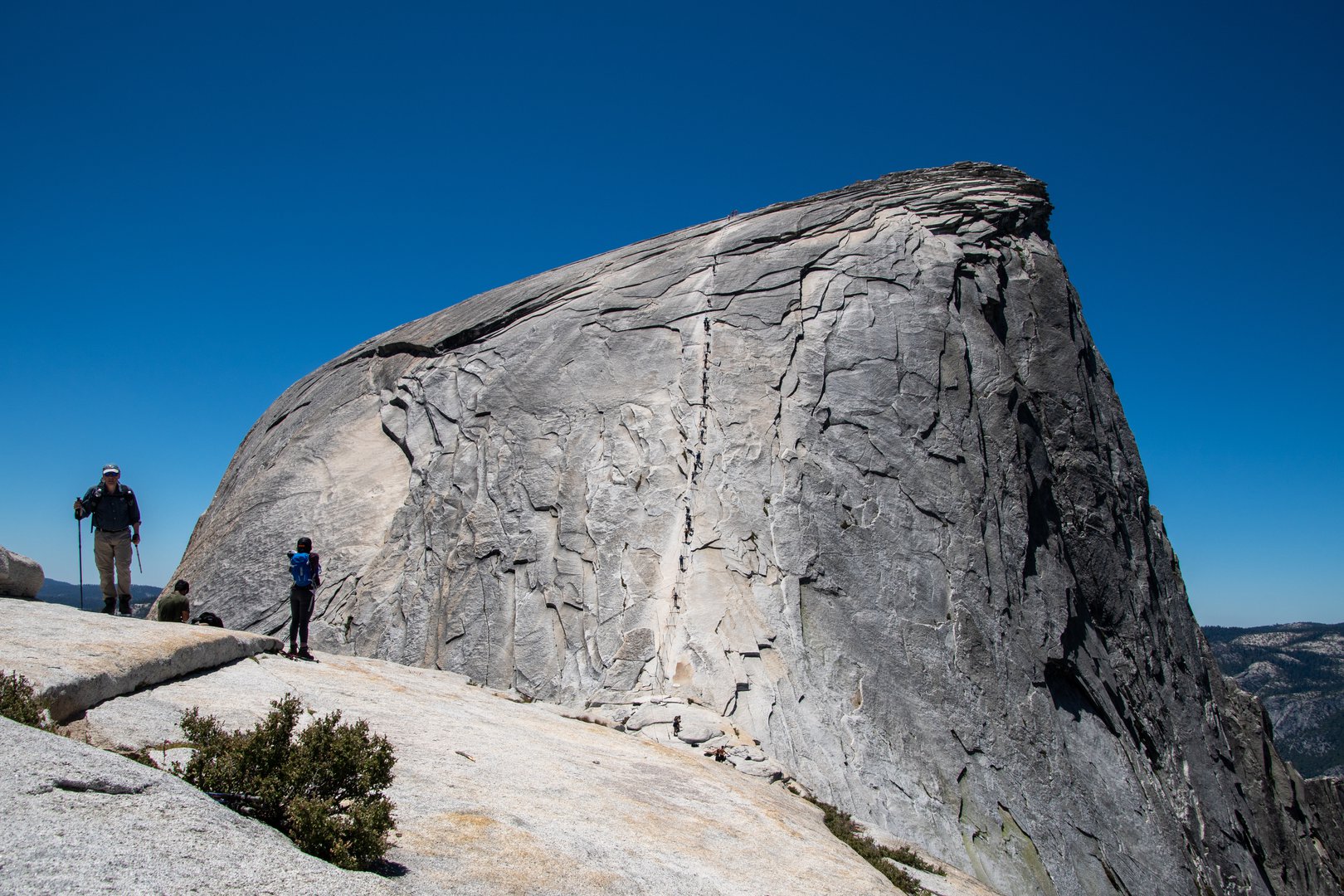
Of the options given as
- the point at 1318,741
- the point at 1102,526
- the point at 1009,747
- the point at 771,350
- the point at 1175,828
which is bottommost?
the point at 1318,741

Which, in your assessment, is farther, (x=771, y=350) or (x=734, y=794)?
(x=771, y=350)

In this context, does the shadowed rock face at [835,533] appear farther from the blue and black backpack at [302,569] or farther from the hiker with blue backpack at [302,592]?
the blue and black backpack at [302,569]

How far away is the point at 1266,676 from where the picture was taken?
14238 centimetres

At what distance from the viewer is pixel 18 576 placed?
12.2 m

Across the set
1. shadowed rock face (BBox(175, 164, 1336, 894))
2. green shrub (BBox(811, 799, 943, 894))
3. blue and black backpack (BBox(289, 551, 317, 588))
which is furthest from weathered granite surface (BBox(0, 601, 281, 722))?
green shrub (BBox(811, 799, 943, 894))

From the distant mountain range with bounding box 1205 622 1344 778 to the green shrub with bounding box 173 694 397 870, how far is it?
390 feet

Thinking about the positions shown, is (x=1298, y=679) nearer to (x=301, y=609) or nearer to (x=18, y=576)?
(x=301, y=609)

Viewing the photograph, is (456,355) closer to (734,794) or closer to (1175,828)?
(734,794)

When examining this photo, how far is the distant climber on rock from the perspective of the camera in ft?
46.8

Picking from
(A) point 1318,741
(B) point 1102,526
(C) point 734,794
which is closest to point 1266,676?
(A) point 1318,741

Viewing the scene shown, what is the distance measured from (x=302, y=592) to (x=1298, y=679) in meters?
167

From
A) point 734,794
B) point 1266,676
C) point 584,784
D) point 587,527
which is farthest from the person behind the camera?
point 1266,676

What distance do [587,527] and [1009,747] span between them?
26.9 ft

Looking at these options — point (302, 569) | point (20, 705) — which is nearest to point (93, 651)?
point (20, 705)
